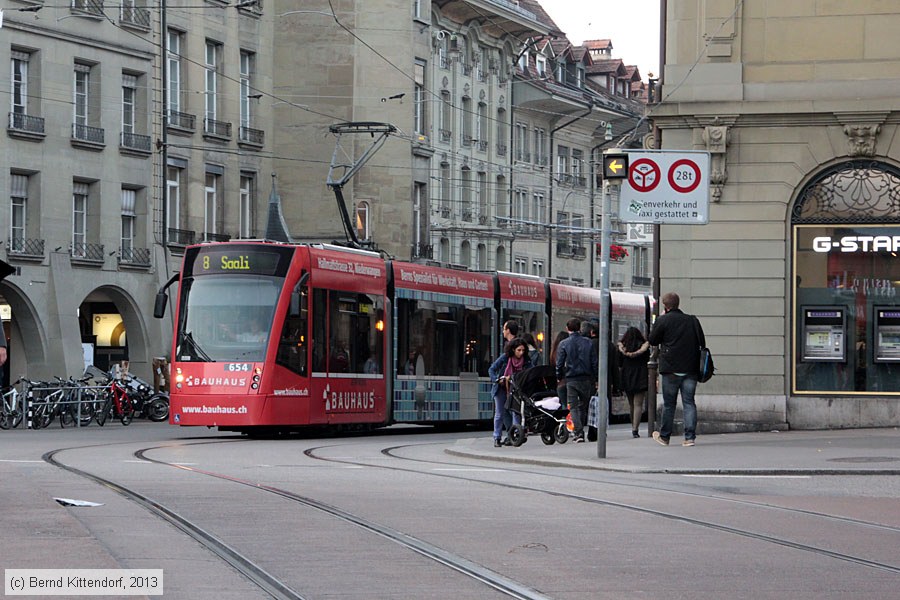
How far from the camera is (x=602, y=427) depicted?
19.2m

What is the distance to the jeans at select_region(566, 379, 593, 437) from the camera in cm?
2233

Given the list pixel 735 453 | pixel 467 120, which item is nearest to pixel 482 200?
pixel 467 120

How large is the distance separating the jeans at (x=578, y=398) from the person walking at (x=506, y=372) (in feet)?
2.30

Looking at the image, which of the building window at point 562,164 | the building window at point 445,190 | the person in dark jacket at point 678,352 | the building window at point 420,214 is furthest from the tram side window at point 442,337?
the building window at point 562,164

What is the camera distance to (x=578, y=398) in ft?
73.5

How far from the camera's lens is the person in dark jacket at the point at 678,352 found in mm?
20500

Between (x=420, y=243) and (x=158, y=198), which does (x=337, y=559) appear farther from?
(x=420, y=243)

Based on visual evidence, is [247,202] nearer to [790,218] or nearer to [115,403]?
Result: [115,403]

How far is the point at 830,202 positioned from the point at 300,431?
1086 cm

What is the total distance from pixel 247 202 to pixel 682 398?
115 ft

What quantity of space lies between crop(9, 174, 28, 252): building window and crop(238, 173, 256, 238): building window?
34.3ft

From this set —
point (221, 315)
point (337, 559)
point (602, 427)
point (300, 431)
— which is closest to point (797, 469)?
point (602, 427)

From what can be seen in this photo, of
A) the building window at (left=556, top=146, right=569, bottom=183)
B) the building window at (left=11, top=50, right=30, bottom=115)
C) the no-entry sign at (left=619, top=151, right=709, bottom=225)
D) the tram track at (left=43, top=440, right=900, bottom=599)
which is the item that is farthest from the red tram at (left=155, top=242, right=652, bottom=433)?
the building window at (left=556, top=146, right=569, bottom=183)

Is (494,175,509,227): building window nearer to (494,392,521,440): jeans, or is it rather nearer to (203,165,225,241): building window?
(203,165,225,241): building window
